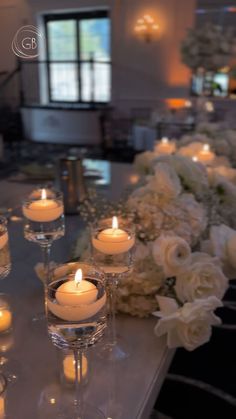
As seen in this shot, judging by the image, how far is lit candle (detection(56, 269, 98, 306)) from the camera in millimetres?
552

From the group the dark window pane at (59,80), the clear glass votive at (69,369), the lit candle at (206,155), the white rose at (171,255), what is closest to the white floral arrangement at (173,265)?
the white rose at (171,255)

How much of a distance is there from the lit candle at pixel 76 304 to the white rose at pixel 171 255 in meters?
0.25

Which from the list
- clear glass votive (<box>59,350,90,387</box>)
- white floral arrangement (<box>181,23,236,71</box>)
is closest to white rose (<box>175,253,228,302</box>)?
clear glass votive (<box>59,350,90,387</box>)

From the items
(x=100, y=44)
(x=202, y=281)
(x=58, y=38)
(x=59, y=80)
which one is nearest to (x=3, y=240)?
(x=202, y=281)

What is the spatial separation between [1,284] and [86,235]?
0.80 ft

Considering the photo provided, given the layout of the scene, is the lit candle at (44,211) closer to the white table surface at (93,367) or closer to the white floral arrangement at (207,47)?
the white table surface at (93,367)

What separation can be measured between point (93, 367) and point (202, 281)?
0.26 metres

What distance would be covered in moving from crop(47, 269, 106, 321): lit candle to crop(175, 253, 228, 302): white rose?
0.26 meters

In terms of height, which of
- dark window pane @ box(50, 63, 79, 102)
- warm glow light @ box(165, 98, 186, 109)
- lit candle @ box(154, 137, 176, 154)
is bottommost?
lit candle @ box(154, 137, 176, 154)

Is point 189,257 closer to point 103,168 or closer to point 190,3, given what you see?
point 103,168

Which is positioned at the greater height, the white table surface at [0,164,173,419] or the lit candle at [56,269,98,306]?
the lit candle at [56,269,98,306]

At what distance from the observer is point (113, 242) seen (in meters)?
0.77

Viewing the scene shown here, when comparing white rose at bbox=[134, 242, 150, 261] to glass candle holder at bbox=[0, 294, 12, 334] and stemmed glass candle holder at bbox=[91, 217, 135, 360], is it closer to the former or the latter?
stemmed glass candle holder at bbox=[91, 217, 135, 360]

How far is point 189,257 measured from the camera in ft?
2.62
